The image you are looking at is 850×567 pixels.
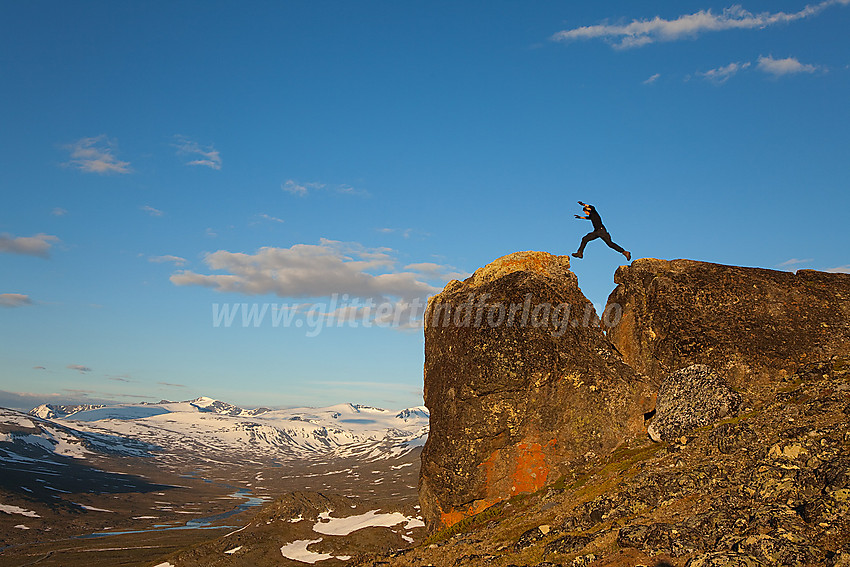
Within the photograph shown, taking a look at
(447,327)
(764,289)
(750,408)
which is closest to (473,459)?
(447,327)

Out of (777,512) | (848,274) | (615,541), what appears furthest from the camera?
(848,274)

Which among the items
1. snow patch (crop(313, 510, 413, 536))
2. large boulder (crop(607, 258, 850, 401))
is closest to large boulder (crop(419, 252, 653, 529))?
large boulder (crop(607, 258, 850, 401))

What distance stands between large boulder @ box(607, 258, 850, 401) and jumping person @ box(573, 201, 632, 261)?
1.49 meters

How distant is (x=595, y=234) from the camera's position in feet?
112

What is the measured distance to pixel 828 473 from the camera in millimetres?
15789

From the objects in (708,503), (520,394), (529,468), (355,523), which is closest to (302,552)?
(355,523)

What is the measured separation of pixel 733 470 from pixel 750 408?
7876 millimetres

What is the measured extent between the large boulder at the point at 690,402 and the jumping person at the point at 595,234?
9.22 m

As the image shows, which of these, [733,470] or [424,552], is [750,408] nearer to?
[733,470]

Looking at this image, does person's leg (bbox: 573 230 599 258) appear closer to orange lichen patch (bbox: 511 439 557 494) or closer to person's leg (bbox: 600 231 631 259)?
person's leg (bbox: 600 231 631 259)

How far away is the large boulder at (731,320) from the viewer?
28797mm

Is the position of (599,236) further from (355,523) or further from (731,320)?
(355,523)

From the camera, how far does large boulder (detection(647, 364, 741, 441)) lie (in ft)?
83.3

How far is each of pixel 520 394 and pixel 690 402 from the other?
27.6 ft
